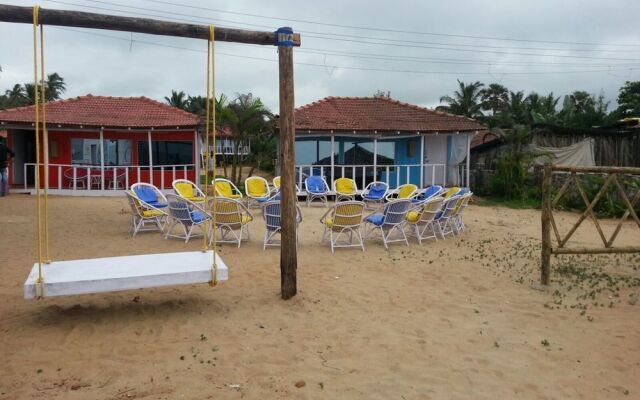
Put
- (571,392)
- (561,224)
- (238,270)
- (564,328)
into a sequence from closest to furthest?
(571,392) < (564,328) < (238,270) < (561,224)

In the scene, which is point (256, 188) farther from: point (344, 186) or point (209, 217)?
point (209, 217)

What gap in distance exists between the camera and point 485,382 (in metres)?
3.56

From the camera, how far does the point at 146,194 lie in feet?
34.3

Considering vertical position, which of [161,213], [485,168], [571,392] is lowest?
[571,392]

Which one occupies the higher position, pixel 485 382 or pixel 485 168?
pixel 485 168

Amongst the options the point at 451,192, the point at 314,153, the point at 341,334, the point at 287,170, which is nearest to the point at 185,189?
the point at 451,192

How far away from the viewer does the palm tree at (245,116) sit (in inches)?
826

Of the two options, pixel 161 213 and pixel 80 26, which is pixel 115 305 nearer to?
pixel 80 26

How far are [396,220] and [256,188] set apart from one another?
20.1 feet

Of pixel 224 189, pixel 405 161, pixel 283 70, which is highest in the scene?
pixel 283 70

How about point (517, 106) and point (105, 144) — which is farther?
point (517, 106)

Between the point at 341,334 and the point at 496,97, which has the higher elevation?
the point at 496,97

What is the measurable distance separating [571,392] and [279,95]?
3.74 m

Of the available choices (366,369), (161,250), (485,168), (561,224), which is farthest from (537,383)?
(485,168)
